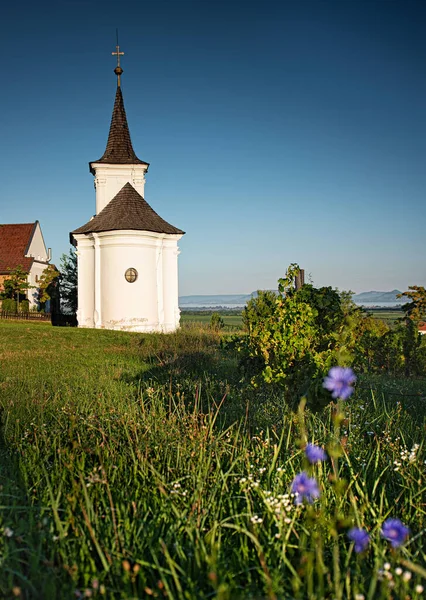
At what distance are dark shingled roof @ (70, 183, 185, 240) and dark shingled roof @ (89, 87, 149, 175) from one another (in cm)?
227

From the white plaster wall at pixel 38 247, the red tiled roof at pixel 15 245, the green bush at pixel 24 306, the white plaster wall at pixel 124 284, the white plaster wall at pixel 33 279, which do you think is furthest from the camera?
the white plaster wall at pixel 38 247

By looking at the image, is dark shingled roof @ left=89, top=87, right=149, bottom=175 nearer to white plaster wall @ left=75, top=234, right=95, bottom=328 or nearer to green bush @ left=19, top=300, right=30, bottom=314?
white plaster wall @ left=75, top=234, right=95, bottom=328

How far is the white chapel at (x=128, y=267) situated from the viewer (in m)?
23.0

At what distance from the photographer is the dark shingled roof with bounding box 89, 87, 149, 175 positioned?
27.1m

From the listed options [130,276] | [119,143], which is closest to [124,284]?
[130,276]

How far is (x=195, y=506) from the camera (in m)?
2.39

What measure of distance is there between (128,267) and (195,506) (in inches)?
834

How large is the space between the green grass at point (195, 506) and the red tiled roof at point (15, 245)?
111ft

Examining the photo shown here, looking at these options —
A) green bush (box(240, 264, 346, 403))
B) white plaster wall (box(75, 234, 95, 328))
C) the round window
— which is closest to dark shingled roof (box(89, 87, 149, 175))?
white plaster wall (box(75, 234, 95, 328))

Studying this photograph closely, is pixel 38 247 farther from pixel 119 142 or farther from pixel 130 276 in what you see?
pixel 130 276

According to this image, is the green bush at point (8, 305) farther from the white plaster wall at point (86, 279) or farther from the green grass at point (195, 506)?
the green grass at point (195, 506)

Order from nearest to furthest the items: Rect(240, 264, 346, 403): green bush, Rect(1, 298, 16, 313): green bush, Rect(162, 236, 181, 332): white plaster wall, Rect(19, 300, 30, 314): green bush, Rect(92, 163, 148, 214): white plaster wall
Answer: Rect(240, 264, 346, 403): green bush, Rect(162, 236, 181, 332): white plaster wall, Rect(92, 163, 148, 214): white plaster wall, Rect(1, 298, 16, 313): green bush, Rect(19, 300, 30, 314): green bush

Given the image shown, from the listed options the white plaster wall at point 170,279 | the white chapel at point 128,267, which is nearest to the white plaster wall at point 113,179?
the white chapel at point 128,267

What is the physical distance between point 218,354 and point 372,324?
15.2ft
